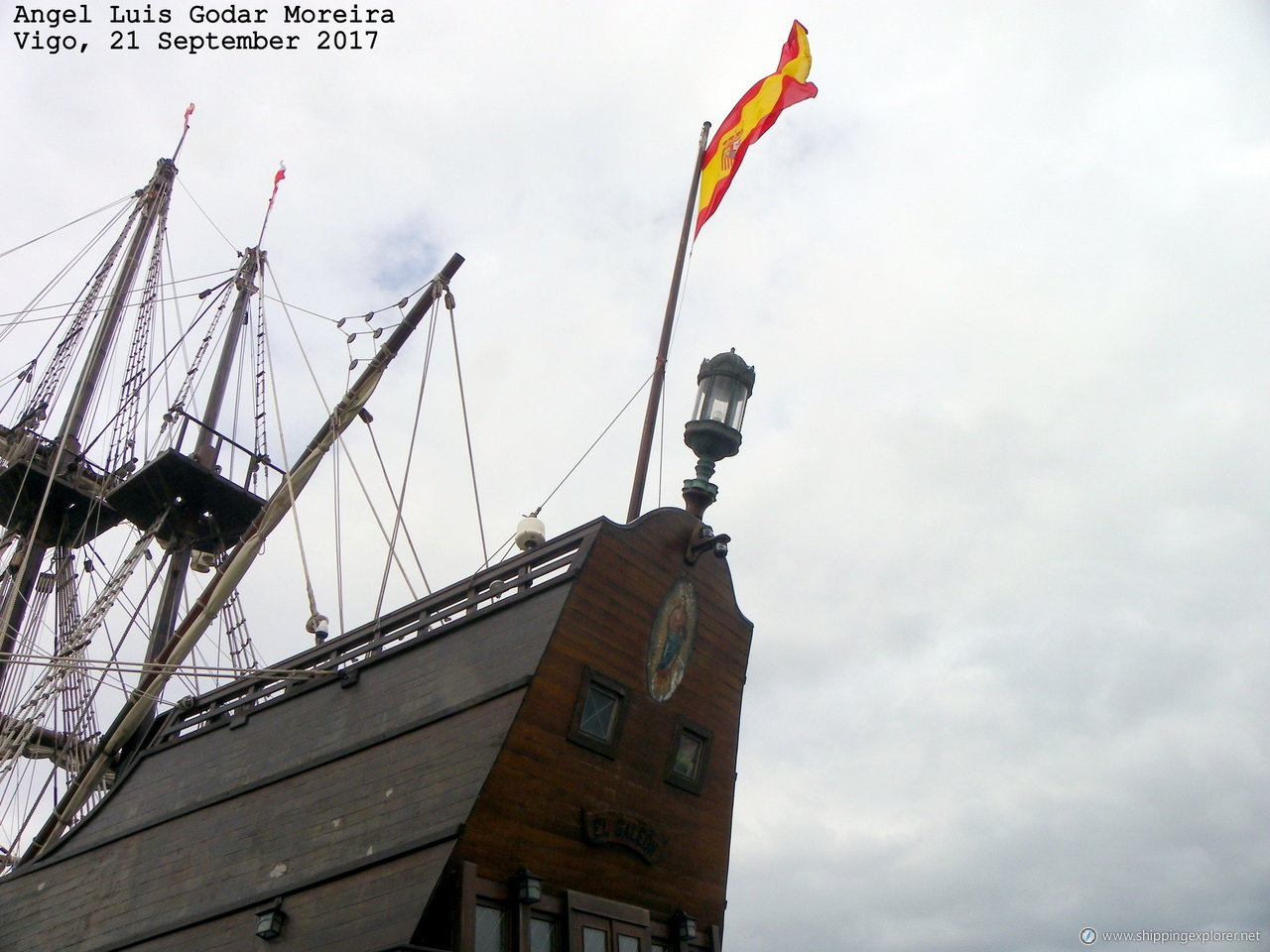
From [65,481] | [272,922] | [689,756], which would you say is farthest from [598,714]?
[65,481]

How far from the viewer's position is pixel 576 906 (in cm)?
1116

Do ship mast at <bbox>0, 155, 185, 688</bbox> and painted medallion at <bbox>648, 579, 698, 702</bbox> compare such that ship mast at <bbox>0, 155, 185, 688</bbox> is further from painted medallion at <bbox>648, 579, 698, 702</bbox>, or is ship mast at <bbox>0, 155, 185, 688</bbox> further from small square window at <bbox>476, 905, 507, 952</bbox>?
small square window at <bbox>476, 905, 507, 952</bbox>

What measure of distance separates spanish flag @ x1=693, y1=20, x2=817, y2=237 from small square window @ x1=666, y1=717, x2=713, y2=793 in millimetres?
6636

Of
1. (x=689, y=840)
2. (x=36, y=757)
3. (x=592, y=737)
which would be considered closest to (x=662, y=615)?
(x=592, y=737)

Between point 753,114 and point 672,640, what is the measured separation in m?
7.22

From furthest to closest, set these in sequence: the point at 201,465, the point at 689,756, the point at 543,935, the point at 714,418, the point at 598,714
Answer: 1. the point at 201,465
2. the point at 714,418
3. the point at 689,756
4. the point at 598,714
5. the point at 543,935

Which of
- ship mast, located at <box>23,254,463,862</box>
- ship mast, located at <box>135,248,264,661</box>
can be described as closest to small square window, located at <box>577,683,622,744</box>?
ship mast, located at <box>23,254,463,862</box>

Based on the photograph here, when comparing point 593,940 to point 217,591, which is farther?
point 217,591

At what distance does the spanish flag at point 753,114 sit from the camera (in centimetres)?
1590

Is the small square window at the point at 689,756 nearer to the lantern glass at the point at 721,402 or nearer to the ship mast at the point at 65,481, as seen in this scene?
the lantern glass at the point at 721,402

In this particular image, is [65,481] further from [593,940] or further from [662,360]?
[593,940]

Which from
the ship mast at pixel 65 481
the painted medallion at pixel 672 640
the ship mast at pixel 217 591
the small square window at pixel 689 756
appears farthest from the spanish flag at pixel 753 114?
the ship mast at pixel 65 481

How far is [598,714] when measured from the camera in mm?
11875

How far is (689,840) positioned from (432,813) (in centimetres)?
332
